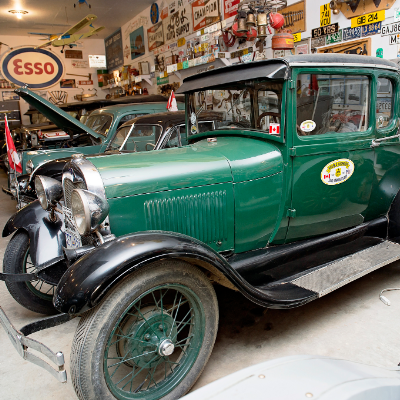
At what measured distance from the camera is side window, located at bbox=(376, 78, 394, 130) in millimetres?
2729

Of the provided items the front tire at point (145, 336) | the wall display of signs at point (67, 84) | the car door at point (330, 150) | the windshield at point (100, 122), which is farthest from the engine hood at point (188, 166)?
the wall display of signs at point (67, 84)

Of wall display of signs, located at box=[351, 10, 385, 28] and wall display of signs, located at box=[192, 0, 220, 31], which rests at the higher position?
wall display of signs, located at box=[192, 0, 220, 31]

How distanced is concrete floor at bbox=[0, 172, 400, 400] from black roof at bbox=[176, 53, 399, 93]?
5.33 ft

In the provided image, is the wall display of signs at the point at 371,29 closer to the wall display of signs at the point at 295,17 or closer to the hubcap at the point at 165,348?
the wall display of signs at the point at 295,17

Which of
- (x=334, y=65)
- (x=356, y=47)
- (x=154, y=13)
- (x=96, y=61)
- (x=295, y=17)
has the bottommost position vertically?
(x=334, y=65)

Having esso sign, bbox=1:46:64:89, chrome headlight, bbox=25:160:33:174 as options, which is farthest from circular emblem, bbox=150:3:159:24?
chrome headlight, bbox=25:160:33:174

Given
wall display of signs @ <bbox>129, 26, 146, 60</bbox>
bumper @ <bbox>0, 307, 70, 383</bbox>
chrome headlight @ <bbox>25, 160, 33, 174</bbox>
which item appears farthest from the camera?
wall display of signs @ <bbox>129, 26, 146, 60</bbox>

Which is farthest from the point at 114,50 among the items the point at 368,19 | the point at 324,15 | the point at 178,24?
the point at 368,19

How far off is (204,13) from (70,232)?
6339 mm

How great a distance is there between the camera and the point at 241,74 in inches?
92.5

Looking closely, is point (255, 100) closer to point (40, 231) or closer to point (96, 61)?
point (40, 231)

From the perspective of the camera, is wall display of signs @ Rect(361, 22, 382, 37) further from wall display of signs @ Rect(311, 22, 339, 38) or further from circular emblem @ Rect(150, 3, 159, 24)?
circular emblem @ Rect(150, 3, 159, 24)

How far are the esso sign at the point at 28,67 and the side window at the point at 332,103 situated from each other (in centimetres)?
1212

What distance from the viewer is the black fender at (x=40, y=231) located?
242 centimetres
